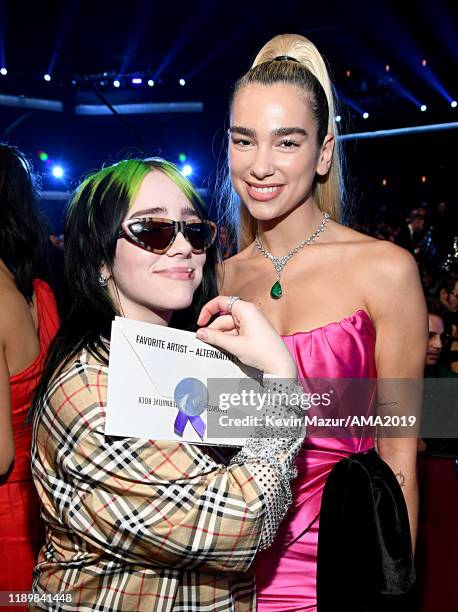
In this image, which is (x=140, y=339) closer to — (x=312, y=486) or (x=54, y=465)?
(x=54, y=465)

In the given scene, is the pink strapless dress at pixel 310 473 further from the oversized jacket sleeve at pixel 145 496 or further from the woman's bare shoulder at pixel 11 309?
the woman's bare shoulder at pixel 11 309

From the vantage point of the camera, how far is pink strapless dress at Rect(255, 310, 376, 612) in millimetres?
1927

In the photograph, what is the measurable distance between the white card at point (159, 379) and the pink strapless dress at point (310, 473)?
0.55m

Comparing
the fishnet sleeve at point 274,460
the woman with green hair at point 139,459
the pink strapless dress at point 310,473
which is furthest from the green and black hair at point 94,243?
the pink strapless dress at point 310,473

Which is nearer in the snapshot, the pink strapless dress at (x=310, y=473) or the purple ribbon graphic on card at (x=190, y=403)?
the purple ribbon graphic on card at (x=190, y=403)

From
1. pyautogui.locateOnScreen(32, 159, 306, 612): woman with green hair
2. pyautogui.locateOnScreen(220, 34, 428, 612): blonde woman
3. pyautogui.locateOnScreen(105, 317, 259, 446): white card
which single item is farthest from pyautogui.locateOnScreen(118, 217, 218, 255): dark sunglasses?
pyautogui.locateOnScreen(220, 34, 428, 612): blonde woman

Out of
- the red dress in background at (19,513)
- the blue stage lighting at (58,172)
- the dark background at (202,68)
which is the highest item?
the dark background at (202,68)

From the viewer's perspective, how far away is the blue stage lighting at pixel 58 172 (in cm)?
1352

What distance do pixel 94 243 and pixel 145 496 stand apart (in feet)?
1.98

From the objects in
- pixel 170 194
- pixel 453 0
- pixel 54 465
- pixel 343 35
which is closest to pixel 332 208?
pixel 170 194

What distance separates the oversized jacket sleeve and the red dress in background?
1.03m

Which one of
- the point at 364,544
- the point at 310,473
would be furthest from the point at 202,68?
the point at 364,544

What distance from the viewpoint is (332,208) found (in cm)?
232

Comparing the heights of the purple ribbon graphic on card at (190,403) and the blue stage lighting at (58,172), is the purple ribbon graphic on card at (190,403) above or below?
below
